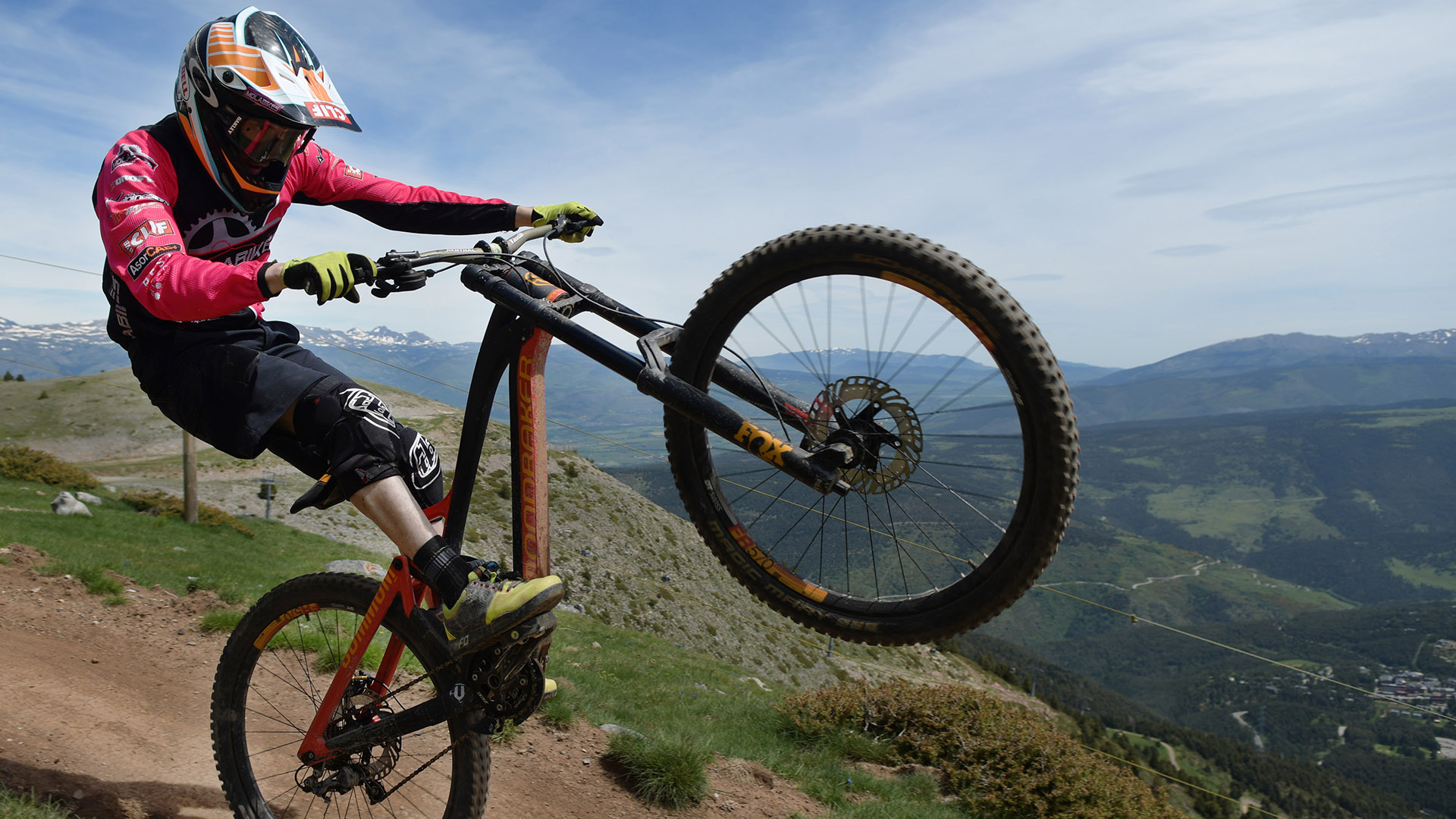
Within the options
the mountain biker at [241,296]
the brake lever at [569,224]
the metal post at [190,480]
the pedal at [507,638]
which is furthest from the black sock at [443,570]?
the metal post at [190,480]

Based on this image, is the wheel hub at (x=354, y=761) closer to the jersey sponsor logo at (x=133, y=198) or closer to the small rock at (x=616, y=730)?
the jersey sponsor logo at (x=133, y=198)

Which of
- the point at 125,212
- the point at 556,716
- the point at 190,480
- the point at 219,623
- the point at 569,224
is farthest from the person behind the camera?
the point at 190,480

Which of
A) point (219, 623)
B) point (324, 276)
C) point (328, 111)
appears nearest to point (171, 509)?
point (219, 623)

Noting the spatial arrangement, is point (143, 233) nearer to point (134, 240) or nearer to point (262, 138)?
point (134, 240)

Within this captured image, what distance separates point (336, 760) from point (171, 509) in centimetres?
2679

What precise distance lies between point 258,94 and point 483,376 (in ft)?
4.97

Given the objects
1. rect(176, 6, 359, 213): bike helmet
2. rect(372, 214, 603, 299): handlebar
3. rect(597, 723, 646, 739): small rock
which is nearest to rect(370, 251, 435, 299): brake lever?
rect(372, 214, 603, 299): handlebar

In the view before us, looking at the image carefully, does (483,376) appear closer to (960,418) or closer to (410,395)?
(960,418)

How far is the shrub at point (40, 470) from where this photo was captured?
24.7 meters

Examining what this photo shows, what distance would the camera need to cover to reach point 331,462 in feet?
11.1

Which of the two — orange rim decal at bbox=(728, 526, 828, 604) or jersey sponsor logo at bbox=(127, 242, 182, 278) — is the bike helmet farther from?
orange rim decal at bbox=(728, 526, 828, 604)

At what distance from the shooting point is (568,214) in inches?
173

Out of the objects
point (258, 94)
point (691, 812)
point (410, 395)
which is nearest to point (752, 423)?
point (258, 94)

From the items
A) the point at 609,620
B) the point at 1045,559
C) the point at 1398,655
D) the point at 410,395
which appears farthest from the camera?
the point at 1398,655
